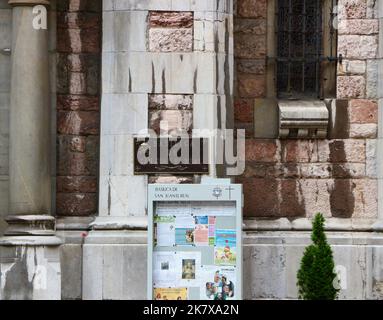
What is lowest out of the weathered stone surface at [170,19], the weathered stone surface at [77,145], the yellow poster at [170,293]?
the yellow poster at [170,293]

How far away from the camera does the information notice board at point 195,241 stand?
16.7m

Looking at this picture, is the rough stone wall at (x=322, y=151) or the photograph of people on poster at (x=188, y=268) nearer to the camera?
the photograph of people on poster at (x=188, y=268)

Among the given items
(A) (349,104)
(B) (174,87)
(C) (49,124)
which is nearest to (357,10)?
(A) (349,104)

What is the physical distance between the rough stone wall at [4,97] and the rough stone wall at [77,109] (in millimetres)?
648

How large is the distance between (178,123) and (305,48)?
2.12 metres

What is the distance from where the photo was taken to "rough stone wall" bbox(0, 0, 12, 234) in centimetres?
1992

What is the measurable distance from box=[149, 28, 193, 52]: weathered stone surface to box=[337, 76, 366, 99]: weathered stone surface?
7.01 ft

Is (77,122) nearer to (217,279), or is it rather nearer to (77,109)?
(77,109)

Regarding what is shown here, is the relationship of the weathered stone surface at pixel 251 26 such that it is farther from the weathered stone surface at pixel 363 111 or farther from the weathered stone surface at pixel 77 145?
the weathered stone surface at pixel 77 145

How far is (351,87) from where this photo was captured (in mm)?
20516

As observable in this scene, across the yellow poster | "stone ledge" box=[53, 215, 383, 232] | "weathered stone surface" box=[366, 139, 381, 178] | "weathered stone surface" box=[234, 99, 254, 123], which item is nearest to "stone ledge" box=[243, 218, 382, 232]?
"stone ledge" box=[53, 215, 383, 232]

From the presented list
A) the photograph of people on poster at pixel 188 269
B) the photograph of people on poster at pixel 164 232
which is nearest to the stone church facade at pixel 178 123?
the photograph of people on poster at pixel 164 232

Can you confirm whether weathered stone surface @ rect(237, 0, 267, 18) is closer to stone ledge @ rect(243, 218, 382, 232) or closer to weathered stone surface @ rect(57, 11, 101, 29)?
weathered stone surface @ rect(57, 11, 101, 29)

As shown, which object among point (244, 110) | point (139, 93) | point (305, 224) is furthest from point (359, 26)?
point (139, 93)
